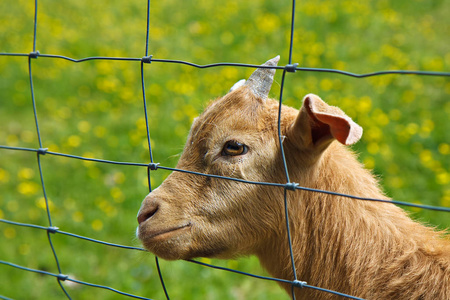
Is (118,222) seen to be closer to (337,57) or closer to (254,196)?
(254,196)

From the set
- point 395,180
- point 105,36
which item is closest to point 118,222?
point 395,180

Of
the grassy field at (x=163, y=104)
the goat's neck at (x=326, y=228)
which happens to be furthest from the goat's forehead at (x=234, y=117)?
the grassy field at (x=163, y=104)

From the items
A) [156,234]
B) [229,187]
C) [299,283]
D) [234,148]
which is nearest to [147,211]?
[156,234]

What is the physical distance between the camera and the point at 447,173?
5.93 m

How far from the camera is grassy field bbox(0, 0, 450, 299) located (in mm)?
5570

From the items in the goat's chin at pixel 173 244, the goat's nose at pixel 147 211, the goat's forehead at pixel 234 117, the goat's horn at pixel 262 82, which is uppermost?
the goat's horn at pixel 262 82

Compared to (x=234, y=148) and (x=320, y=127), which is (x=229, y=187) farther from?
(x=320, y=127)

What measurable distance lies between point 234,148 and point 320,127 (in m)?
0.52

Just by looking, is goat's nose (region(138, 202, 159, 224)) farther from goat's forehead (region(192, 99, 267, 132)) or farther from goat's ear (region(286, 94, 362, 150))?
goat's ear (region(286, 94, 362, 150))

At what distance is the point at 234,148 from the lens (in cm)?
302

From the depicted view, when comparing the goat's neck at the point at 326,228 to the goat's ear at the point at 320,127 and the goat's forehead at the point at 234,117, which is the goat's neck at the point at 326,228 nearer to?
the goat's ear at the point at 320,127

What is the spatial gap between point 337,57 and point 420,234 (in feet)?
18.5

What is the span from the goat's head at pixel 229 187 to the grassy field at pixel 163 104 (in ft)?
3.07

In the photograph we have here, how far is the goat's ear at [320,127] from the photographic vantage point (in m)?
2.49
